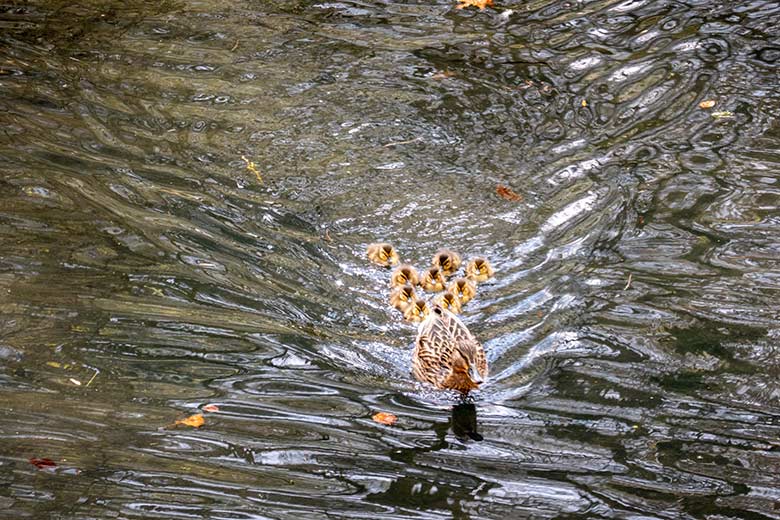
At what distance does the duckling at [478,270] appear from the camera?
718 centimetres

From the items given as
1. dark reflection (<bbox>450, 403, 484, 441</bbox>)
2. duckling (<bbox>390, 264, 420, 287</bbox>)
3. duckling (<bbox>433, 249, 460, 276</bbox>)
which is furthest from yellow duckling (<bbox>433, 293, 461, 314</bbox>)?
dark reflection (<bbox>450, 403, 484, 441</bbox>)

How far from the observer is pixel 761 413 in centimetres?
570

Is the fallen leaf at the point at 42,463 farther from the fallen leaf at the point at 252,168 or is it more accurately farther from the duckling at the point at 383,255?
the fallen leaf at the point at 252,168

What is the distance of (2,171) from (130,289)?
7.24 ft

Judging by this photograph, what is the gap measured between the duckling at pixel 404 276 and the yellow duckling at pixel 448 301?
0.92 ft

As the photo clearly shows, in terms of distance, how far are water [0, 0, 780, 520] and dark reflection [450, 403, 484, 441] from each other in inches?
0.8

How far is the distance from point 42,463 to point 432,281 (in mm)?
3112

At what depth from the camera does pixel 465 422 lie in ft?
19.2

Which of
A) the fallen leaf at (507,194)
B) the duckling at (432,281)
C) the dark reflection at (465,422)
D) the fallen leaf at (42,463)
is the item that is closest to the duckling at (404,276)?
the duckling at (432,281)

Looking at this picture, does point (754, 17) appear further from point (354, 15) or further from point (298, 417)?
point (298, 417)

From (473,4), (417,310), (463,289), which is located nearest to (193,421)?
(417,310)

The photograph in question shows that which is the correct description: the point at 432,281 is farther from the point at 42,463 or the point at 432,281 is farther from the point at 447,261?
the point at 42,463

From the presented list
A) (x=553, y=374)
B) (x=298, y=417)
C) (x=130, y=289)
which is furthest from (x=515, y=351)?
(x=130, y=289)

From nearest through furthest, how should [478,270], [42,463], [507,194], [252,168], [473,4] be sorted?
1. [42,463]
2. [478,270]
3. [507,194]
4. [252,168]
5. [473,4]
